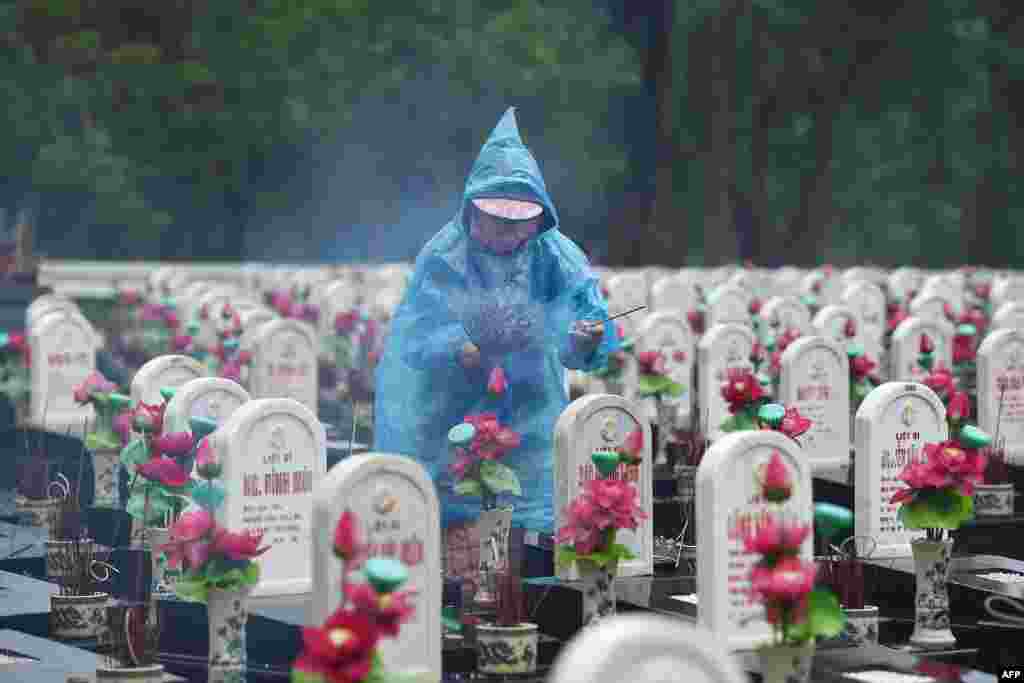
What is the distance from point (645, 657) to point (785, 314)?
12.7 meters

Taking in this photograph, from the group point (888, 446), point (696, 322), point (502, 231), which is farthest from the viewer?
point (696, 322)

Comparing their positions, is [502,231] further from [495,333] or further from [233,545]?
[233,545]

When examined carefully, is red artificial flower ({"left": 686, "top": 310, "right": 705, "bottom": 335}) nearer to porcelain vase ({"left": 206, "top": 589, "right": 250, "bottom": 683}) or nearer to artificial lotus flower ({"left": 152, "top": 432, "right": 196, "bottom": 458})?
artificial lotus flower ({"left": 152, "top": 432, "right": 196, "bottom": 458})

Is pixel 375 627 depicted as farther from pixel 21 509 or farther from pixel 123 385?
pixel 123 385

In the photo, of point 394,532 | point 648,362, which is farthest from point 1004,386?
point 394,532

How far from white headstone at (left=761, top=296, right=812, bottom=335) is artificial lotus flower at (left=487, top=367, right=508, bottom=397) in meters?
7.35

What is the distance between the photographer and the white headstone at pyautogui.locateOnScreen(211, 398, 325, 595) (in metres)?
8.95

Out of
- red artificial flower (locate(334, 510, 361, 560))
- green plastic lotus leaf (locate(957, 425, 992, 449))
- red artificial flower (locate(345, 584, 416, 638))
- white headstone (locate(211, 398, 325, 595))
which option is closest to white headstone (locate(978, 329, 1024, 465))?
green plastic lotus leaf (locate(957, 425, 992, 449))

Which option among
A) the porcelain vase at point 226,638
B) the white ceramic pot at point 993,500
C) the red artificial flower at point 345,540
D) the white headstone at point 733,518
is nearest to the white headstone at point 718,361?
the white ceramic pot at point 993,500

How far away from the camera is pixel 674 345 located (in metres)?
16.6

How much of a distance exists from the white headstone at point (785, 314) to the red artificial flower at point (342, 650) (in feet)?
38.4

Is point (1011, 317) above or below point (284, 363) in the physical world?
above

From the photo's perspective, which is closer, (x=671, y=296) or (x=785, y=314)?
(x=785, y=314)

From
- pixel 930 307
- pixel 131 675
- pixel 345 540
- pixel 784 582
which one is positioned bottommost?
pixel 131 675
